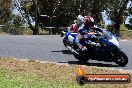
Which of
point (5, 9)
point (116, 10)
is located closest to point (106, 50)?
point (5, 9)

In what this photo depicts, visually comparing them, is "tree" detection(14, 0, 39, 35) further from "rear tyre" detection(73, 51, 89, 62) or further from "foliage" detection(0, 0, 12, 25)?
"rear tyre" detection(73, 51, 89, 62)

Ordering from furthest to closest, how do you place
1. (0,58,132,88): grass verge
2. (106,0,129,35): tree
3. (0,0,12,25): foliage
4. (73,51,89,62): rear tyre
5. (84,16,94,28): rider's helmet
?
(106,0,129,35): tree
(0,0,12,25): foliage
(73,51,89,62): rear tyre
(84,16,94,28): rider's helmet
(0,58,132,88): grass verge

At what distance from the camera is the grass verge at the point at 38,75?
897 centimetres

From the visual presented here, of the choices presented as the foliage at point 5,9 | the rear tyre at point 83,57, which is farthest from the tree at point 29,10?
the rear tyre at point 83,57

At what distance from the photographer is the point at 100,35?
534 inches

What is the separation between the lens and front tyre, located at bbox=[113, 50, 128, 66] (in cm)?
1320

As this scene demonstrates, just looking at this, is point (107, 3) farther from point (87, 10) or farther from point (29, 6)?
point (29, 6)

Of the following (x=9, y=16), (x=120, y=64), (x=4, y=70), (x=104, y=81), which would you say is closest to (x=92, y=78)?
(x=104, y=81)

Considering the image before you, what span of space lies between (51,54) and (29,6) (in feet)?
119

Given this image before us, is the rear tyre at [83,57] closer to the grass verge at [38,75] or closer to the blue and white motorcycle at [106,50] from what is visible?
the blue and white motorcycle at [106,50]

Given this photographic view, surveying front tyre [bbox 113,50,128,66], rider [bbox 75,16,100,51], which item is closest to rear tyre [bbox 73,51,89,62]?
rider [bbox 75,16,100,51]

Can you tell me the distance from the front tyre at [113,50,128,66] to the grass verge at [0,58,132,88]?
153 centimetres

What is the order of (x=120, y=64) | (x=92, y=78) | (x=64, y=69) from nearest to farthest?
(x=92, y=78)
(x=64, y=69)
(x=120, y=64)

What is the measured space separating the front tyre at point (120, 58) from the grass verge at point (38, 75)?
153 centimetres
